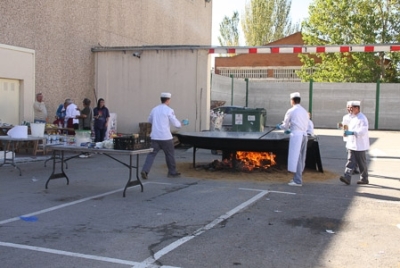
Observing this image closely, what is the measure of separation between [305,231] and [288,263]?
1380 millimetres

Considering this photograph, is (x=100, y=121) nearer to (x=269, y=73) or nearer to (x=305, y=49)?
(x=305, y=49)

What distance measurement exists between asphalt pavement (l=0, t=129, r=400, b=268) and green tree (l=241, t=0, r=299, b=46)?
43100 mm

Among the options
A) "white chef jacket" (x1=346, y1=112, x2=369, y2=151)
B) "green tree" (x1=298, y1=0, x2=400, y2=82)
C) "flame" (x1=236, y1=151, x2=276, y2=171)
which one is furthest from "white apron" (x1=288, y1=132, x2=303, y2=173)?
"green tree" (x1=298, y1=0, x2=400, y2=82)

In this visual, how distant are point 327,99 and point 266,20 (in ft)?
79.6

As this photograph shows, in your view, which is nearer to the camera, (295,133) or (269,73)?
(295,133)

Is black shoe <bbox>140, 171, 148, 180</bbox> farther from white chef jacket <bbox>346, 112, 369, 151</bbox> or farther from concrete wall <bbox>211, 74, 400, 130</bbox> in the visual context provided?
concrete wall <bbox>211, 74, 400, 130</bbox>

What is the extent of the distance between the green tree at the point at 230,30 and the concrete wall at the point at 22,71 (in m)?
43.1

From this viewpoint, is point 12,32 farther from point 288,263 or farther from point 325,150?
point 288,263

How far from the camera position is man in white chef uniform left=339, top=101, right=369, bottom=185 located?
9.78 m

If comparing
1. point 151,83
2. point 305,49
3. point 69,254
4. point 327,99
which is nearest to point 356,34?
point 327,99

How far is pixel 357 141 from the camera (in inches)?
386

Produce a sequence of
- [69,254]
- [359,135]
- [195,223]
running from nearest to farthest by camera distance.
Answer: [69,254] → [195,223] → [359,135]

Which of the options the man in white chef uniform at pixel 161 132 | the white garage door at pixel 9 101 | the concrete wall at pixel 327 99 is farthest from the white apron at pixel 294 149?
the concrete wall at pixel 327 99

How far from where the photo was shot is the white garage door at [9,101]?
1441 cm
